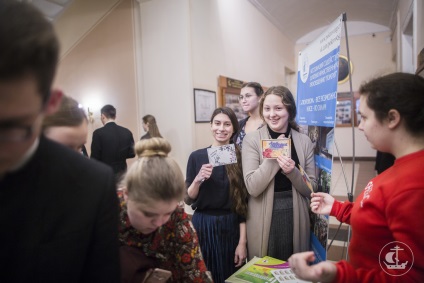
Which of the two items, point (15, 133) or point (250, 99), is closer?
point (15, 133)

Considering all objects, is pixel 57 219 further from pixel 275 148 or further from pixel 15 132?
pixel 275 148

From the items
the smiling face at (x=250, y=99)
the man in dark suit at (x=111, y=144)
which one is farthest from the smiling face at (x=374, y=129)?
the man in dark suit at (x=111, y=144)

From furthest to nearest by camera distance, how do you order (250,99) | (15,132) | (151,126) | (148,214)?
(151,126) < (250,99) < (148,214) < (15,132)

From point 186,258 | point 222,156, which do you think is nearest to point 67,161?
point 186,258

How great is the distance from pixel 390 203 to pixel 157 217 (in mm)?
763

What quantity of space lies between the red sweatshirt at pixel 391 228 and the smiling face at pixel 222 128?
1.05 meters

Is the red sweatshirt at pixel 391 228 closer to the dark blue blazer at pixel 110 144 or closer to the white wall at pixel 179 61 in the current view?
the white wall at pixel 179 61

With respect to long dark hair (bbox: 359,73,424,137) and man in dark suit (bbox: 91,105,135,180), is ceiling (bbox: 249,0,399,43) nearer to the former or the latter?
man in dark suit (bbox: 91,105,135,180)

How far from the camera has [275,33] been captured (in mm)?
7648

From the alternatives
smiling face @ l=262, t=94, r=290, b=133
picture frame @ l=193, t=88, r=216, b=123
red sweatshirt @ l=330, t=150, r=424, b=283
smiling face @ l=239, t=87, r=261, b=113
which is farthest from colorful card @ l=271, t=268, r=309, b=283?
picture frame @ l=193, t=88, r=216, b=123

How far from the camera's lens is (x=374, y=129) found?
3.32ft

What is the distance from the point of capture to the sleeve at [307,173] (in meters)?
1.67

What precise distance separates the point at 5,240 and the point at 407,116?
1163 mm

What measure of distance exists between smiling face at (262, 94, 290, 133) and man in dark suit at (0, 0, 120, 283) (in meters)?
1.32
